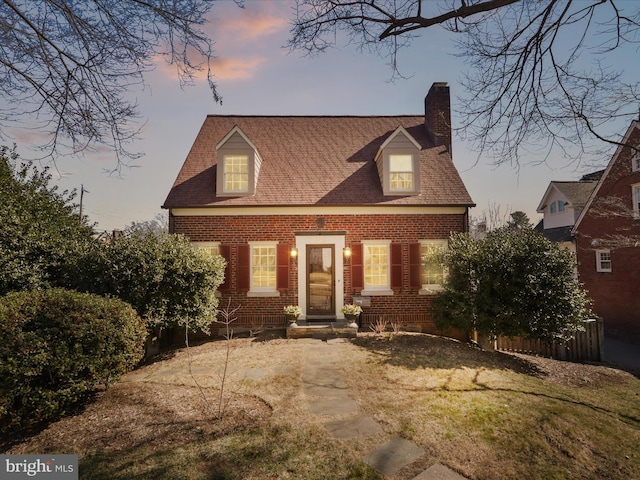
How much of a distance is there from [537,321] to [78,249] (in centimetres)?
1275

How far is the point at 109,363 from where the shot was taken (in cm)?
545

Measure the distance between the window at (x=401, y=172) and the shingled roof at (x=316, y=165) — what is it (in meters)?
0.49

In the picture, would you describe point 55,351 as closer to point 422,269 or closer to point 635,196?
point 422,269

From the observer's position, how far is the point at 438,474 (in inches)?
141

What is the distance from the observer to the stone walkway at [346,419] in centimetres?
371

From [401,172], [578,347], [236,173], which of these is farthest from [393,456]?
[236,173]

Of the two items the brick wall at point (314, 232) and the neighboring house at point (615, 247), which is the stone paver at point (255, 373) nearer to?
the brick wall at point (314, 232)

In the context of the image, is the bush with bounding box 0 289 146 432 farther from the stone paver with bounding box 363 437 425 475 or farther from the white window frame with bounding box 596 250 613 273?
the white window frame with bounding box 596 250 613 273

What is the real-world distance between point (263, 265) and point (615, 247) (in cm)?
1493

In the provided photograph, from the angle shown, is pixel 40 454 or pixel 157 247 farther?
pixel 157 247

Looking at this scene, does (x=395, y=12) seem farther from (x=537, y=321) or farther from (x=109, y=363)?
(x=537, y=321)

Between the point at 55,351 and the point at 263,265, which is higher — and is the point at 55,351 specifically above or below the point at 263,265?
below

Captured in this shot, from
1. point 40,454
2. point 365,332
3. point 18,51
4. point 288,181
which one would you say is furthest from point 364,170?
point 40,454

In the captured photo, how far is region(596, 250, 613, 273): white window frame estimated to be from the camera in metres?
16.3
